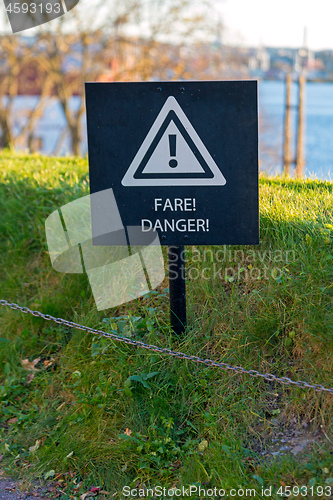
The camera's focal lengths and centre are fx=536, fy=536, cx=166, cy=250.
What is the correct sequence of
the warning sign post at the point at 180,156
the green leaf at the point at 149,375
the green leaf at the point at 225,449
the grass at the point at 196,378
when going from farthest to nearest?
the green leaf at the point at 149,375
the warning sign post at the point at 180,156
the grass at the point at 196,378
the green leaf at the point at 225,449

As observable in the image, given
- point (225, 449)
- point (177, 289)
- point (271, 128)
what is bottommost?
point (271, 128)

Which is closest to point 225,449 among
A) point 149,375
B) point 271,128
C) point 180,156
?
Answer: point 149,375

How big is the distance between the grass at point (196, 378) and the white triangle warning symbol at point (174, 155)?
855 mm

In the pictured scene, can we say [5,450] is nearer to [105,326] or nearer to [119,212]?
[105,326]

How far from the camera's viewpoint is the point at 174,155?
11.0 ft

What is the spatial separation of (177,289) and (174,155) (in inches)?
35.1

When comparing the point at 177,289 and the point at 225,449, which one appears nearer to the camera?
the point at 225,449

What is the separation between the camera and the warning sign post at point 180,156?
3309mm

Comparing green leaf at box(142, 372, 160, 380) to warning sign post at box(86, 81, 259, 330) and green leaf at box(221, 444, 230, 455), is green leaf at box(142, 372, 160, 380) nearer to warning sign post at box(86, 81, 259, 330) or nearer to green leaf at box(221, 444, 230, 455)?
green leaf at box(221, 444, 230, 455)

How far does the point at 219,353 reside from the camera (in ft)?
11.8

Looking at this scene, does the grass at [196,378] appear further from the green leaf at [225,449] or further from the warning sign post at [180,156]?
the warning sign post at [180,156]

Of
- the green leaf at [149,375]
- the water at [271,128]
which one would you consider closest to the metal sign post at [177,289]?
the green leaf at [149,375]

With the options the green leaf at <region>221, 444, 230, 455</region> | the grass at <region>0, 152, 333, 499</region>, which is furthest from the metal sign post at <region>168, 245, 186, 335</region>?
the green leaf at <region>221, 444, 230, 455</region>

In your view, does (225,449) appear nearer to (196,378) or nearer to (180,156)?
(196,378)
